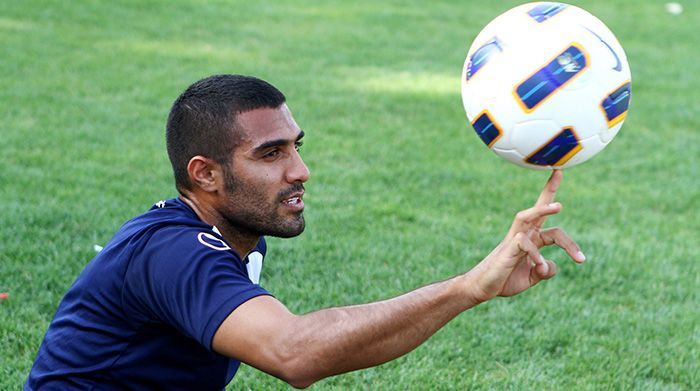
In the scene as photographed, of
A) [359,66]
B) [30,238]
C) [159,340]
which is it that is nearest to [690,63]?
[359,66]

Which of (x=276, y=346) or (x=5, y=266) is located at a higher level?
(x=276, y=346)

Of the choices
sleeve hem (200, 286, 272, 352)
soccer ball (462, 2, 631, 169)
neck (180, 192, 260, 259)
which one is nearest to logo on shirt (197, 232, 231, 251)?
sleeve hem (200, 286, 272, 352)

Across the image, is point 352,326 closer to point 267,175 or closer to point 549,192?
point 267,175

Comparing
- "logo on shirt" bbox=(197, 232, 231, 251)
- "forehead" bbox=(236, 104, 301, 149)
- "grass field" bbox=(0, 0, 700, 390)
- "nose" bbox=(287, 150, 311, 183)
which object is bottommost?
"grass field" bbox=(0, 0, 700, 390)

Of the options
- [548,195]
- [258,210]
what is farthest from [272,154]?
[548,195]

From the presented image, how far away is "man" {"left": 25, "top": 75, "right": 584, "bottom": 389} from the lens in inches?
102

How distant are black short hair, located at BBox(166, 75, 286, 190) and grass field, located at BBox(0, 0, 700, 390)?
1462 mm

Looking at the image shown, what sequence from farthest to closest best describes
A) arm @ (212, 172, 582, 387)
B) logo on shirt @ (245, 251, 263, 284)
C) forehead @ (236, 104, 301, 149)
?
logo on shirt @ (245, 251, 263, 284) → forehead @ (236, 104, 301, 149) → arm @ (212, 172, 582, 387)

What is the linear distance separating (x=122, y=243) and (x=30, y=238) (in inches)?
112

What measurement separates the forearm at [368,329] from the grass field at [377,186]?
66.9 inches

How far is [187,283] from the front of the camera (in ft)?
8.68

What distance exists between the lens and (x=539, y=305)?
5.16 metres

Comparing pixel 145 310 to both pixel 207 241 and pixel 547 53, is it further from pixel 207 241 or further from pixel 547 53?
pixel 547 53

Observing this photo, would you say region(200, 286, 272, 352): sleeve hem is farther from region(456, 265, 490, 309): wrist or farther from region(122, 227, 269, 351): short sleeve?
region(456, 265, 490, 309): wrist
